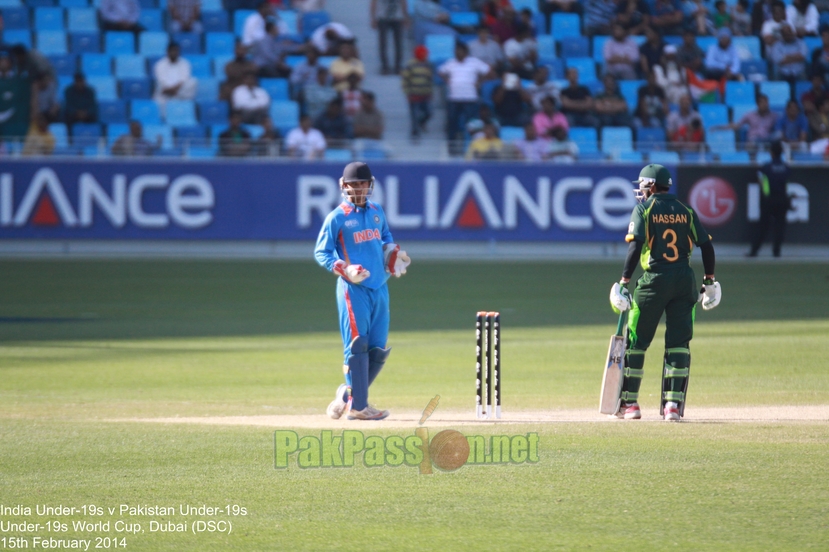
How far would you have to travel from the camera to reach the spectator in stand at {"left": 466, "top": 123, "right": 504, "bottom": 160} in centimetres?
2386

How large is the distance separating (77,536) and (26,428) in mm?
3161

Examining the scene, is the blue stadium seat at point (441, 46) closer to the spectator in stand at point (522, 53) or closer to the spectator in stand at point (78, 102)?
the spectator in stand at point (522, 53)

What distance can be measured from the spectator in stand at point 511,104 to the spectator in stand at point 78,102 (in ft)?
28.7

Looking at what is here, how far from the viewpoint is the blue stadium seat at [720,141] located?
24469 millimetres

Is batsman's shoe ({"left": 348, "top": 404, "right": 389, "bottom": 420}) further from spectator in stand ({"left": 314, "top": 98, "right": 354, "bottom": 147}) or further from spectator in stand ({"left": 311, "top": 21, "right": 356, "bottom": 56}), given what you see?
spectator in stand ({"left": 311, "top": 21, "right": 356, "bottom": 56})

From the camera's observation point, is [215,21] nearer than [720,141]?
No

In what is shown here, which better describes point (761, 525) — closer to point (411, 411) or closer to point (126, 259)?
point (411, 411)

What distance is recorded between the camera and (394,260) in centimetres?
892

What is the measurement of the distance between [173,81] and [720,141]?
12.1 m

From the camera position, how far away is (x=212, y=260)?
76.4 ft

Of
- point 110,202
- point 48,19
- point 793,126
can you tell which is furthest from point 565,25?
point 48,19

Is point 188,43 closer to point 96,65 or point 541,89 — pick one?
point 96,65

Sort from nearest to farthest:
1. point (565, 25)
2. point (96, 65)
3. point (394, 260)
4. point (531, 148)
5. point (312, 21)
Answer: point (394, 260) < point (531, 148) < point (96, 65) < point (312, 21) < point (565, 25)

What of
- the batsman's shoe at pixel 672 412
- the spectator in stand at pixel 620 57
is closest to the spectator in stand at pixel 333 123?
the spectator in stand at pixel 620 57
